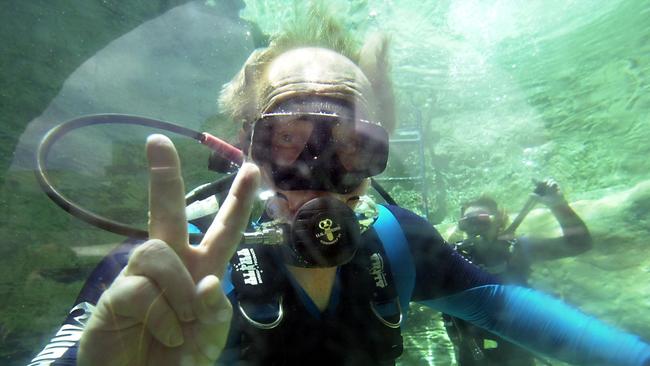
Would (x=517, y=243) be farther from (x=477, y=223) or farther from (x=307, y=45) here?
(x=307, y=45)

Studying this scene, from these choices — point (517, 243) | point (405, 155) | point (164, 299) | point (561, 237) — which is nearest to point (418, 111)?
point (405, 155)

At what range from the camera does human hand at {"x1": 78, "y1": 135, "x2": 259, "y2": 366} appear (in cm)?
89

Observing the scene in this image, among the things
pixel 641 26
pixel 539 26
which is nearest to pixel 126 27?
pixel 539 26

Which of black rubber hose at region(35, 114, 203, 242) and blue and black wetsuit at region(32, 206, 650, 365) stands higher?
black rubber hose at region(35, 114, 203, 242)

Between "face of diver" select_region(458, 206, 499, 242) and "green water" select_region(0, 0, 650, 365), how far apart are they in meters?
1.86

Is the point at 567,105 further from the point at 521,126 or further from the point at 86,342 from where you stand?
the point at 86,342

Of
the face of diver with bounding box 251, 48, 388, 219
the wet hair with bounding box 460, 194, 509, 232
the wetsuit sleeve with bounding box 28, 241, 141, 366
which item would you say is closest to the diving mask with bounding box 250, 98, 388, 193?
the face of diver with bounding box 251, 48, 388, 219

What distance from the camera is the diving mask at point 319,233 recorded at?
163 cm

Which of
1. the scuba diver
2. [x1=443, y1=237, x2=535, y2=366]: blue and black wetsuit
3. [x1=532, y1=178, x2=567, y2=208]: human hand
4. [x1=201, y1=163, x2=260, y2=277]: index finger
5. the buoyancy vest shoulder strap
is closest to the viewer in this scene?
[x1=201, y1=163, x2=260, y2=277]: index finger

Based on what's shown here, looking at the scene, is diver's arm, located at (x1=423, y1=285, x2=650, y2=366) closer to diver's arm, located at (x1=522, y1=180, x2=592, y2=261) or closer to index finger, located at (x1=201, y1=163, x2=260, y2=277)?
index finger, located at (x1=201, y1=163, x2=260, y2=277)

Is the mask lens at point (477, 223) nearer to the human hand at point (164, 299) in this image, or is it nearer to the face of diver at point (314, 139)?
the face of diver at point (314, 139)

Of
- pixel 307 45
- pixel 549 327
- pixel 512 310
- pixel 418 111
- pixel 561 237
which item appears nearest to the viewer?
pixel 549 327

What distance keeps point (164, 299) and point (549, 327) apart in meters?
1.91

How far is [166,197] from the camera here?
3.41ft
